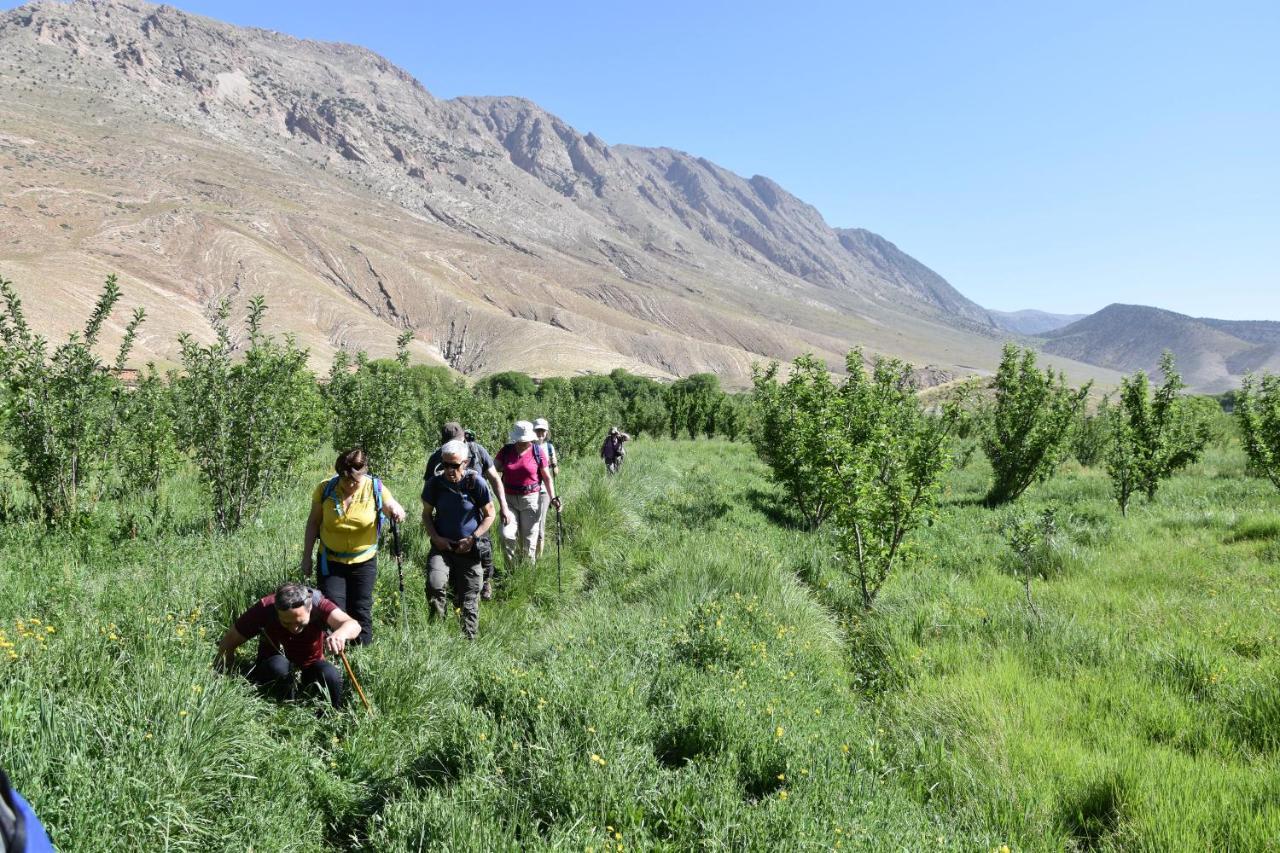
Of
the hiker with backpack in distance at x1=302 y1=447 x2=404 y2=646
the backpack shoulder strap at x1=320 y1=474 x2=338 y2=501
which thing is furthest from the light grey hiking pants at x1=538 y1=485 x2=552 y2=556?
the backpack shoulder strap at x1=320 y1=474 x2=338 y2=501

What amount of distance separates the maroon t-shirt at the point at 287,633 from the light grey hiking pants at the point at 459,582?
4.85ft

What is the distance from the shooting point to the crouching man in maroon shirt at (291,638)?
362 centimetres

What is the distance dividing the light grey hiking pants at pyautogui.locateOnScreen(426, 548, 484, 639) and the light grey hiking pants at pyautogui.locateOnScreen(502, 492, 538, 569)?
1.23 meters

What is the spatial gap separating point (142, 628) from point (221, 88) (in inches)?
9527

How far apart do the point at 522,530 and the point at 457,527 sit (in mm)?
1622

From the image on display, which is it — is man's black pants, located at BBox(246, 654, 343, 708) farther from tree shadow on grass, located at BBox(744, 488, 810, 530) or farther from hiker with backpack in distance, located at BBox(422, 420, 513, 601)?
tree shadow on grass, located at BBox(744, 488, 810, 530)

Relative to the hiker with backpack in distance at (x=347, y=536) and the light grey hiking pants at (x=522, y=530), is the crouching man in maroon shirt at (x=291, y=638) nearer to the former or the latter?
the hiker with backpack in distance at (x=347, y=536)

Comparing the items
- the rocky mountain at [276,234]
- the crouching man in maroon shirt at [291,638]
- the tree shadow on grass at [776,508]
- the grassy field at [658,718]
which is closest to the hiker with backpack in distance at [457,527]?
the grassy field at [658,718]

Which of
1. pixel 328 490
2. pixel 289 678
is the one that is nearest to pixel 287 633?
pixel 289 678

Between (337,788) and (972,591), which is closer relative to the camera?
(337,788)

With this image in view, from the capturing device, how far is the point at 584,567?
7.52 m

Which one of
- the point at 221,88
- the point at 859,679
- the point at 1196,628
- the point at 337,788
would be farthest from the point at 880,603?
the point at 221,88

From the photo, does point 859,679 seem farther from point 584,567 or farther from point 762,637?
point 584,567

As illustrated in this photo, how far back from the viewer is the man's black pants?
364cm
